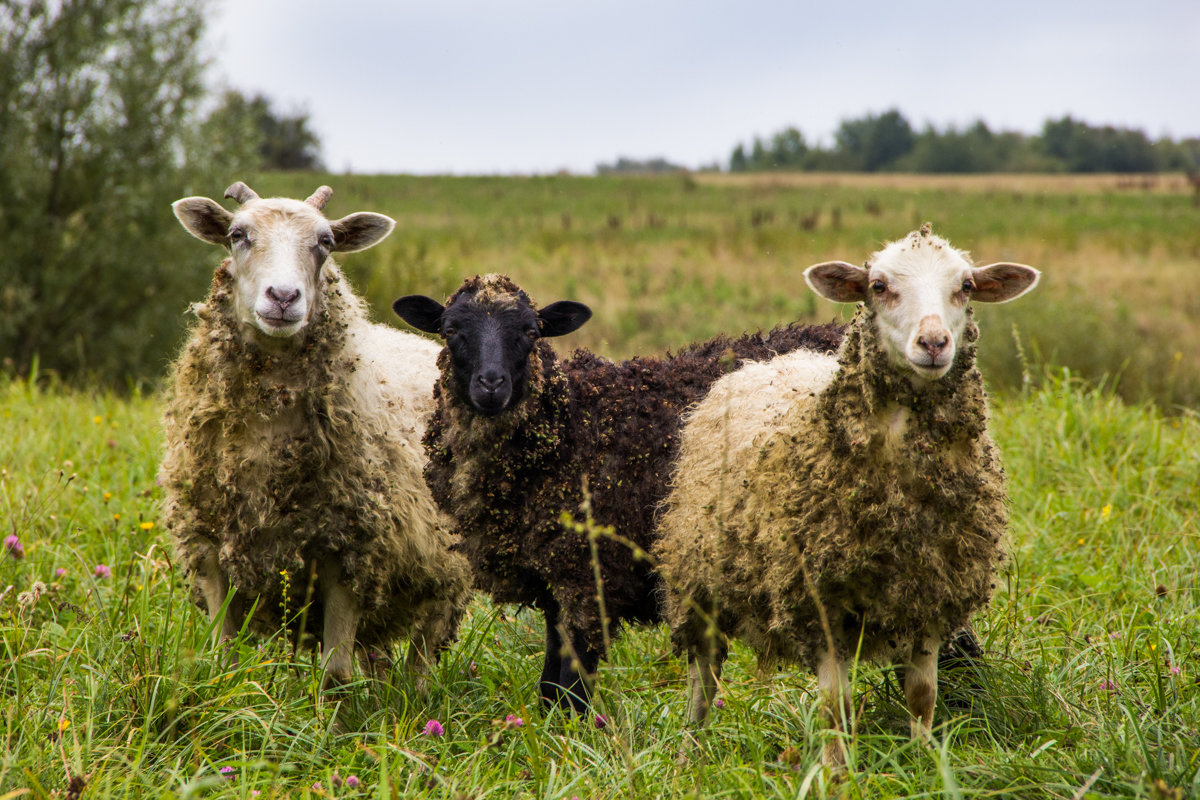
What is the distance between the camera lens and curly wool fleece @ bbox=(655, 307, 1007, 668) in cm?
326

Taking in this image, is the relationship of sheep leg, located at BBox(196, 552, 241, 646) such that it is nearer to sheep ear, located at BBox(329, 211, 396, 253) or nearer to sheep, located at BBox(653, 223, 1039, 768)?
sheep ear, located at BBox(329, 211, 396, 253)

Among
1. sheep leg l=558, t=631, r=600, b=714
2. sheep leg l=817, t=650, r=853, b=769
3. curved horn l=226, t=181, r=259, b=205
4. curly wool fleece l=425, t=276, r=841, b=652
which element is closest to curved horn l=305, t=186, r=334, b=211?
curved horn l=226, t=181, r=259, b=205

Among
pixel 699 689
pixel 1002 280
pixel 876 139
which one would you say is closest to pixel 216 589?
pixel 699 689

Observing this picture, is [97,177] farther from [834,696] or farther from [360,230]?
[834,696]

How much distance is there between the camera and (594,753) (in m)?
3.22

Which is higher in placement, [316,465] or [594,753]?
[316,465]

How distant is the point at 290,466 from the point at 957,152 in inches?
2499

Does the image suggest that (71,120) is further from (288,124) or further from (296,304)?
(288,124)

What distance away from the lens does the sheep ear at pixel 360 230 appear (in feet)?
14.3

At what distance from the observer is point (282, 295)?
3.66 m

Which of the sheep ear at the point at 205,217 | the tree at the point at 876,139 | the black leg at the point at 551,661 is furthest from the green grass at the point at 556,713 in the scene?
the tree at the point at 876,139

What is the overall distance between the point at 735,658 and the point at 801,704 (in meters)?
1.39

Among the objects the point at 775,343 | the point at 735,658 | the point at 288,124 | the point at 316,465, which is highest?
the point at 288,124

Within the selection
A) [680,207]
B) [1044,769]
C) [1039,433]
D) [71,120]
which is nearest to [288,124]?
[680,207]
